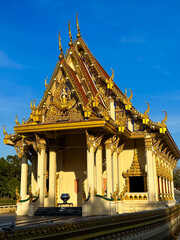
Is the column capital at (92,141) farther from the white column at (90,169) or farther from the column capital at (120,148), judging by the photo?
the column capital at (120,148)

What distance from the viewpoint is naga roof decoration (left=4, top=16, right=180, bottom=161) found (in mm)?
15508

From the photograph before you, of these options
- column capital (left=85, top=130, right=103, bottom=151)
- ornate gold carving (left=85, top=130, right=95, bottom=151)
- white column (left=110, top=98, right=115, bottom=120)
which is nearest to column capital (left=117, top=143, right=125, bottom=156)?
white column (left=110, top=98, right=115, bottom=120)

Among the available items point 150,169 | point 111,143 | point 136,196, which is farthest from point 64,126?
point 136,196

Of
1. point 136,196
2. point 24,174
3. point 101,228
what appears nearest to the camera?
point 101,228

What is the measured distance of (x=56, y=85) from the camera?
16781 millimetres

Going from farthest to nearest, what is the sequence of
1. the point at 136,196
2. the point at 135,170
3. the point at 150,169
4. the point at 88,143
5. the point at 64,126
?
the point at 135,170, the point at 136,196, the point at 150,169, the point at 88,143, the point at 64,126

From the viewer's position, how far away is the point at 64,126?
49.6ft

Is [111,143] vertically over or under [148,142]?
under

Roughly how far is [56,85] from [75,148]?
4760mm

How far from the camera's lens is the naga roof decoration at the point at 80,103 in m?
15.5

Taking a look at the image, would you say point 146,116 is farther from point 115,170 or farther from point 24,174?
point 24,174

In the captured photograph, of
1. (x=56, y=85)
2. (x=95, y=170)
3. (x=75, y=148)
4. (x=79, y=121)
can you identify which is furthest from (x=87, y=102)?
(x=75, y=148)

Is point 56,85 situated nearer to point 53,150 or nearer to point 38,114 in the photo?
point 38,114

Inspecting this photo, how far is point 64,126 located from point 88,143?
55.9 inches
